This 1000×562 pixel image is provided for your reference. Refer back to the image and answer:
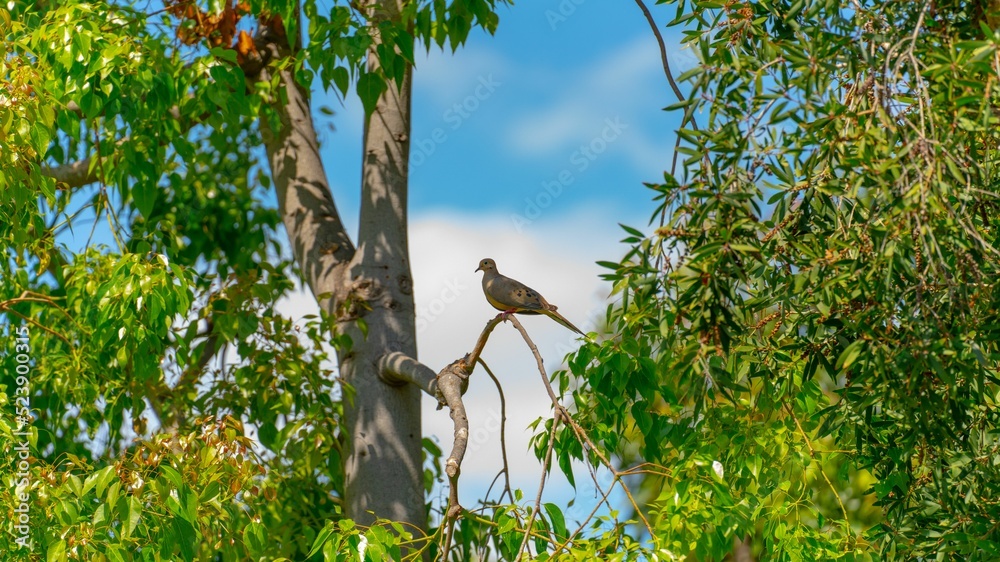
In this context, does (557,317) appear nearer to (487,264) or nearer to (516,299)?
(516,299)

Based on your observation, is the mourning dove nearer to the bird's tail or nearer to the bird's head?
the bird's tail

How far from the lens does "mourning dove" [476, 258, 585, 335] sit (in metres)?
4.21

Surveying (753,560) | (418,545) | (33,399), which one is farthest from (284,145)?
(753,560)

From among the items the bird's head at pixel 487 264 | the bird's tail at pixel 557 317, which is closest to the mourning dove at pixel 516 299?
the bird's tail at pixel 557 317

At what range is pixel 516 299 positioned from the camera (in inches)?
170

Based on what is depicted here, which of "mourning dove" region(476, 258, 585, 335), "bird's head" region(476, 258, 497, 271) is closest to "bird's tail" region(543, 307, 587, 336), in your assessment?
"mourning dove" region(476, 258, 585, 335)

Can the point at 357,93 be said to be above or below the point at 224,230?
below

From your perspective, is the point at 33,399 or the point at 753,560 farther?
the point at 753,560

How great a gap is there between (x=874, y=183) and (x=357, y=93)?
9.58 ft

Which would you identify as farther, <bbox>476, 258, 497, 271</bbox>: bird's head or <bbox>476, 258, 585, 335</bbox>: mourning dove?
<bbox>476, 258, 497, 271</bbox>: bird's head

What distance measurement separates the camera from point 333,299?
5.41 meters

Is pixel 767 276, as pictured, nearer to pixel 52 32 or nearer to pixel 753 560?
pixel 52 32

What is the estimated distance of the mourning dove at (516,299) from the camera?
421cm

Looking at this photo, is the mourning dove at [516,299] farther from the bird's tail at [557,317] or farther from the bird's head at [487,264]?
the bird's head at [487,264]
